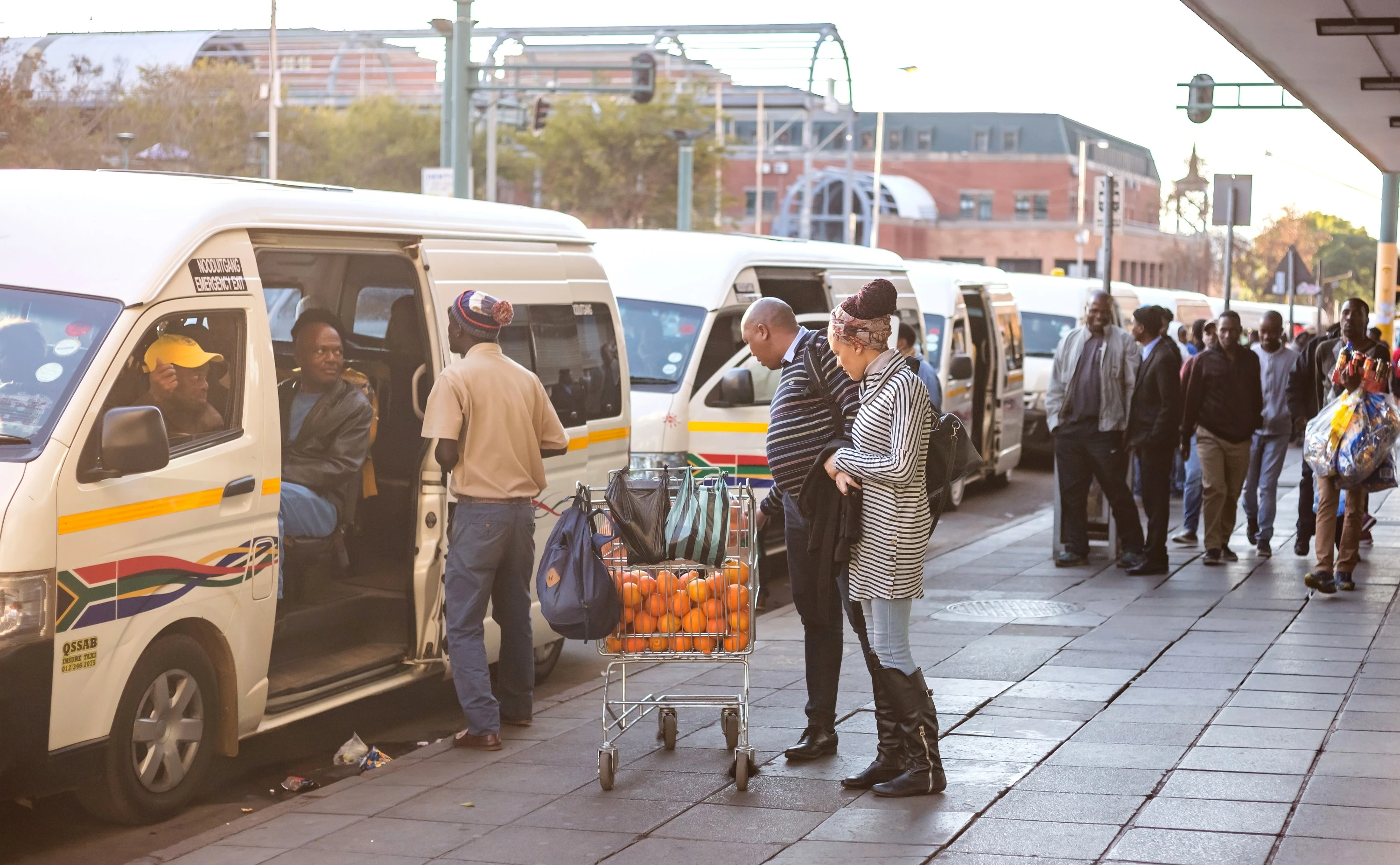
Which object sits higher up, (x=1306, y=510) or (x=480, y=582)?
(x=480, y=582)

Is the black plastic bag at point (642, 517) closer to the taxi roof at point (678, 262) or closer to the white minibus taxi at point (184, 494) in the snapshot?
the white minibus taxi at point (184, 494)

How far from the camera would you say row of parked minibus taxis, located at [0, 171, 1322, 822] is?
18.8 ft

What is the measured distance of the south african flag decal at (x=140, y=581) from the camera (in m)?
5.71

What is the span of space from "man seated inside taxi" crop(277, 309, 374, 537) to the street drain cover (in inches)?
173

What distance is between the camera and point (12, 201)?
6.35m

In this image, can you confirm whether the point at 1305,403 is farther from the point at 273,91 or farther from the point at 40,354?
the point at 273,91

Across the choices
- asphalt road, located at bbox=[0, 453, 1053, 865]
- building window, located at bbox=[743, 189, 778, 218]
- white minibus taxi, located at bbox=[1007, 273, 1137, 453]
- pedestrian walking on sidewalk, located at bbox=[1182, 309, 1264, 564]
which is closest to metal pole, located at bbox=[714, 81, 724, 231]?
building window, located at bbox=[743, 189, 778, 218]

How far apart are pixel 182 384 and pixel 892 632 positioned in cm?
287

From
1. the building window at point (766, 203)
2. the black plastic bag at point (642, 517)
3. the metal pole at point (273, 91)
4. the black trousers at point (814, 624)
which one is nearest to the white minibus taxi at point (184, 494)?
the black plastic bag at point (642, 517)

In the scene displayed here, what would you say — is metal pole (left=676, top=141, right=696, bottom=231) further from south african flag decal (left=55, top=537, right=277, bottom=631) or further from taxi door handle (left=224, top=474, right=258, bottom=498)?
south african flag decal (left=55, top=537, right=277, bottom=631)

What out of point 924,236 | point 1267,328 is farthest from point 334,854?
point 924,236

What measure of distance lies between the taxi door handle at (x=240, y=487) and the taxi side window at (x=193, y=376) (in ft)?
0.55

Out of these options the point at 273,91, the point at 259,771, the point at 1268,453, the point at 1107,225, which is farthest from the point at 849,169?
the point at 259,771

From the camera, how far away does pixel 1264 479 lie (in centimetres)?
1368
